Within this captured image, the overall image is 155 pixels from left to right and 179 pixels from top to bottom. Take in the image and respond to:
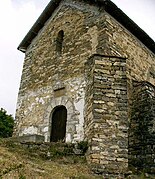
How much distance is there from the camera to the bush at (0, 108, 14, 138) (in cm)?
1713

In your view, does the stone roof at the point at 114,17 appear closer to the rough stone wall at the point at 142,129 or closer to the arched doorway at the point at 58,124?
the rough stone wall at the point at 142,129

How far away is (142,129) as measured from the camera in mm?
8758

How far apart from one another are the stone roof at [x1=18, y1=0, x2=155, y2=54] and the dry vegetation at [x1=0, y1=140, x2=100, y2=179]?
5.41 metres

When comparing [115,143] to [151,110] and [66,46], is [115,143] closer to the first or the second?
[151,110]

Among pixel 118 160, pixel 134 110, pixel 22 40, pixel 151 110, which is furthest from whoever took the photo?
pixel 22 40

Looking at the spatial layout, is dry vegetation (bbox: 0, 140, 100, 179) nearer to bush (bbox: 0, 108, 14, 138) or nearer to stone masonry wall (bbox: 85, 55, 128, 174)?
stone masonry wall (bbox: 85, 55, 128, 174)

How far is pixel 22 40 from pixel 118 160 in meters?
7.52

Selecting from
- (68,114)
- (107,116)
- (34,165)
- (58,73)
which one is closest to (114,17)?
(58,73)

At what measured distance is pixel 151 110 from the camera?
8727mm

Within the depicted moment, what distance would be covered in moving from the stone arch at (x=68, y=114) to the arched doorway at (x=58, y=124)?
13 cm

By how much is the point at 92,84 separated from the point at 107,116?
3.32 feet

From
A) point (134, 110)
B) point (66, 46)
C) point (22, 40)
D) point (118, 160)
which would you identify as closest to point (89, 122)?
point (118, 160)

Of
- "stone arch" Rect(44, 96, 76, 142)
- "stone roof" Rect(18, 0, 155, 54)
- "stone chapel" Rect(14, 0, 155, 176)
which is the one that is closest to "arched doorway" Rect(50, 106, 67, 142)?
"stone chapel" Rect(14, 0, 155, 176)

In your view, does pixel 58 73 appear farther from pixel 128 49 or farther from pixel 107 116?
pixel 107 116
